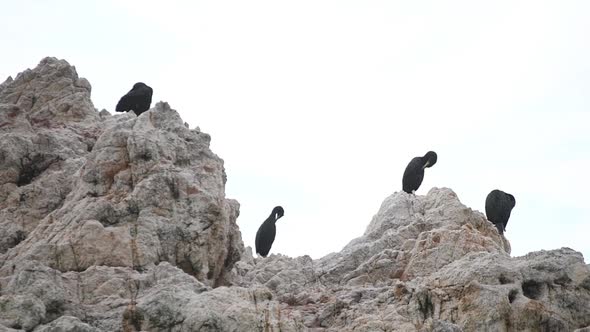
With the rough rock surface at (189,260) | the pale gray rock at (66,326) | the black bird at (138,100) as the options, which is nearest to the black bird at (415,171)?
the rough rock surface at (189,260)

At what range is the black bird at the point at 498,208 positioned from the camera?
27.1 m

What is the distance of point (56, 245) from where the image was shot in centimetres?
1683

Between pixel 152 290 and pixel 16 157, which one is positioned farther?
pixel 16 157

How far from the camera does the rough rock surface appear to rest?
14539 millimetres

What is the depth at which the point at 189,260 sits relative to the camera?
17562 millimetres

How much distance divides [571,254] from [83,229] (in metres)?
8.66

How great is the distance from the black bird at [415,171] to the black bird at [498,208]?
9.52 feet

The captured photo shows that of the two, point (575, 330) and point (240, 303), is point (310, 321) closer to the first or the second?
point (240, 303)

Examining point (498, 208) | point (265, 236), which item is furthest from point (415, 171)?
point (265, 236)

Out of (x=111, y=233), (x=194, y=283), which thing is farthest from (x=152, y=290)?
(x=111, y=233)

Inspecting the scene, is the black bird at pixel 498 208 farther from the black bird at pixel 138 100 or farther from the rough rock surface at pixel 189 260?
the black bird at pixel 138 100

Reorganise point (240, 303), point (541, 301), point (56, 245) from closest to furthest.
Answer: point (240, 303)
point (541, 301)
point (56, 245)

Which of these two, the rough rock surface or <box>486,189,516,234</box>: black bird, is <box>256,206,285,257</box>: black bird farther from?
the rough rock surface

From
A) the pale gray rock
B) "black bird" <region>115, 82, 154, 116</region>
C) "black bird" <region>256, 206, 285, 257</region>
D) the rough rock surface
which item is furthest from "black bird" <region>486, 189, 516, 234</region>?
the pale gray rock
